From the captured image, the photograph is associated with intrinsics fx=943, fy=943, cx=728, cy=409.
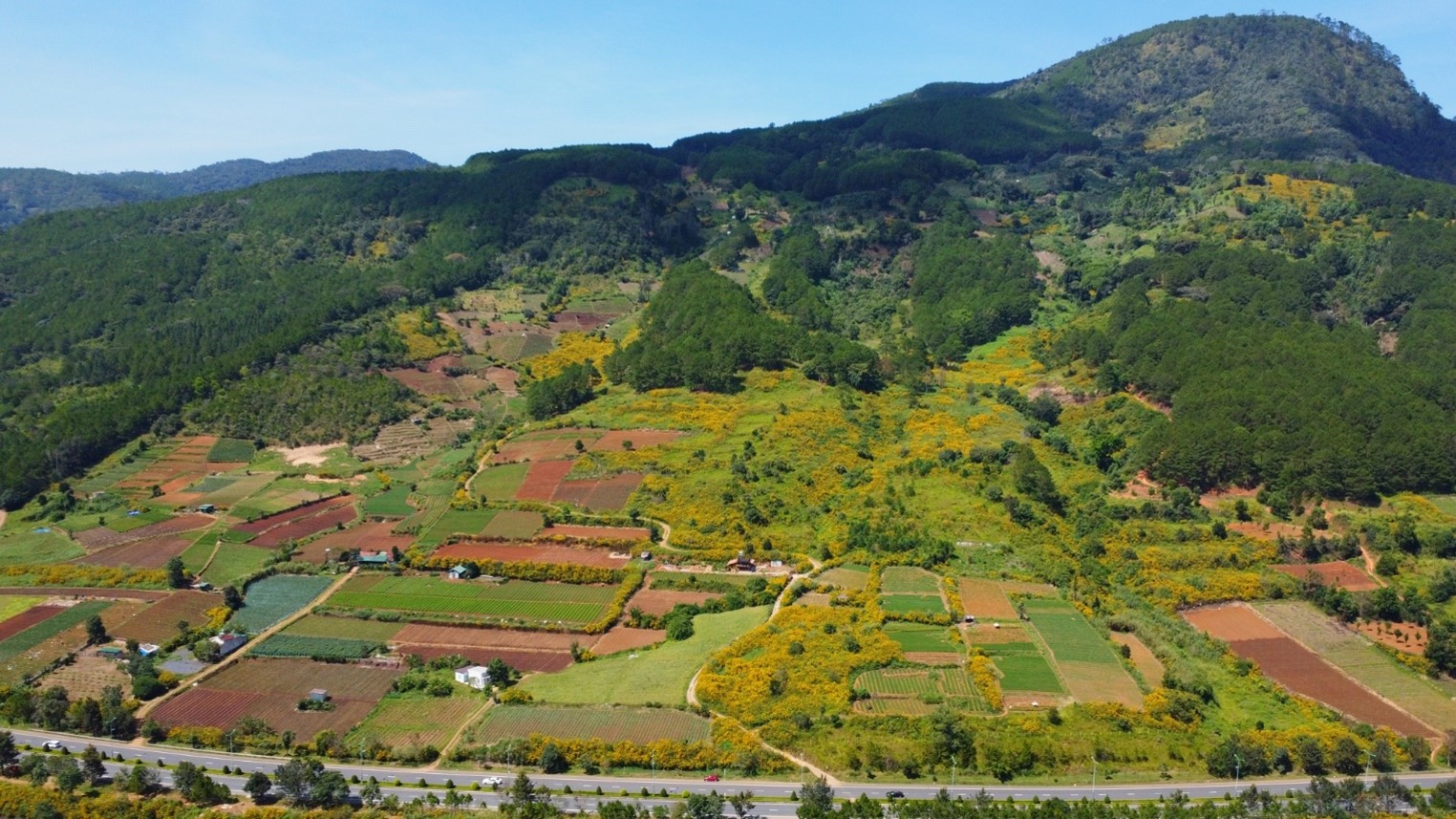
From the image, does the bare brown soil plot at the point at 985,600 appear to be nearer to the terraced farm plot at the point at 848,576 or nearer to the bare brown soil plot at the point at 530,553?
the terraced farm plot at the point at 848,576

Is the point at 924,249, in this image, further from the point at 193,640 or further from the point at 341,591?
the point at 193,640

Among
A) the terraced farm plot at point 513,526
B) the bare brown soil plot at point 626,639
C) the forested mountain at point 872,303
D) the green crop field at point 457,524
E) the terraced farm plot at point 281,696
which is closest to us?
the terraced farm plot at point 281,696

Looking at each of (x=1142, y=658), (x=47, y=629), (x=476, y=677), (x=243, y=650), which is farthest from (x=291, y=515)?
(x=1142, y=658)

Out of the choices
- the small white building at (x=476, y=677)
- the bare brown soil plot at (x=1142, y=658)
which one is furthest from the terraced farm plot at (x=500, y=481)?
the bare brown soil plot at (x=1142, y=658)

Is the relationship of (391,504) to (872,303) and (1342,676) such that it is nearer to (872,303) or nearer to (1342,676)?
(1342,676)

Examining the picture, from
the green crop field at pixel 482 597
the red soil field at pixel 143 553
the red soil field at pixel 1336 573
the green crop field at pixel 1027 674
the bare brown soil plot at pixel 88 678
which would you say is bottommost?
the bare brown soil plot at pixel 88 678

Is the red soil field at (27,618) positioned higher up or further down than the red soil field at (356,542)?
further down
